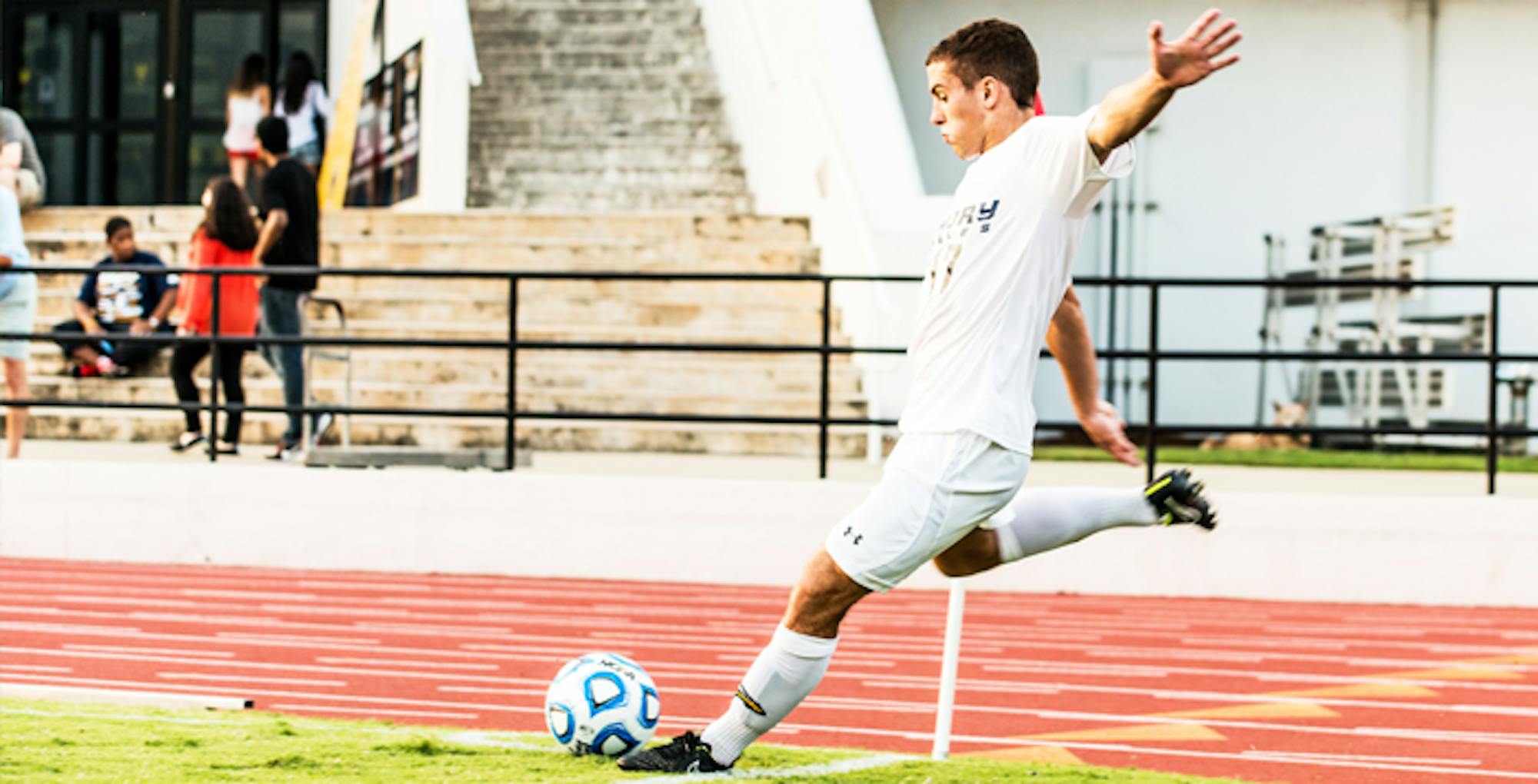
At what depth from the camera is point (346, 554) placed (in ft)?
33.8

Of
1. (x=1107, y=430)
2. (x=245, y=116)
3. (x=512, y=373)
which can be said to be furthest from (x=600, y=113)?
(x=1107, y=430)

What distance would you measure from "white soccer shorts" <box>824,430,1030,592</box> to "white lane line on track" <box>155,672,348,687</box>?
9.33 ft

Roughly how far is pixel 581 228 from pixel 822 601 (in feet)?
35.7

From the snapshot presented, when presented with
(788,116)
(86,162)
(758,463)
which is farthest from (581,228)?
(86,162)

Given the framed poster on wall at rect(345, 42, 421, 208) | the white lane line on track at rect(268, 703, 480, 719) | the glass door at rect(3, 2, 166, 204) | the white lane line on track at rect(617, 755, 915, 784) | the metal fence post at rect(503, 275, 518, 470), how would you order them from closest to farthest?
the white lane line on track at rect(617, 755, 915, 784), the white lane line on track at rect(268, 703, 480, 719), the metal fence post at rect(503, 275, 518, 470), the framed poster on wall at rect(345, 42, 421, 208), the glass door at rect(3, 2, 166, 204)

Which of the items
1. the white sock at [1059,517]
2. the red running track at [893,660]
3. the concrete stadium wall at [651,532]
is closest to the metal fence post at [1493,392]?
the concrete stadium wall at [651,532]

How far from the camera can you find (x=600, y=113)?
17641 mm

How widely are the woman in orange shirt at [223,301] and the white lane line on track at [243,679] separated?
15.7 ft

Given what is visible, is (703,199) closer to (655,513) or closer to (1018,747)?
(655,513)

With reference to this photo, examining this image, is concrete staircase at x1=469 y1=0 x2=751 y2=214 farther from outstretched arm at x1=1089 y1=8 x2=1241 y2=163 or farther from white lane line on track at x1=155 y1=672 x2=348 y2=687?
outstretched arm at x1=1089 y1=8 x2=1241 y2=163

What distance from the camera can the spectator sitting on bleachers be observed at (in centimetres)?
1415

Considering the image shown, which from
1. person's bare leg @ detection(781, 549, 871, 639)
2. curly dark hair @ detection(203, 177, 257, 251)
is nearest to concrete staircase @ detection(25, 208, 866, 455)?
curly dark hair @ detection(203, 177, 257, 251)

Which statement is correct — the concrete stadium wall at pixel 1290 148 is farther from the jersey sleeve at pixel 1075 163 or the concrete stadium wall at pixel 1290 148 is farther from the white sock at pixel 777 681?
the jersey sleeve at pixel 1075 163

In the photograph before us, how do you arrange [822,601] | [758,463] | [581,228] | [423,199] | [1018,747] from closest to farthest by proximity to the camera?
Answer: 1. [822,601]
2. [1018,747]
3. [758,463]
4. [581,228]
5. [423,199]
